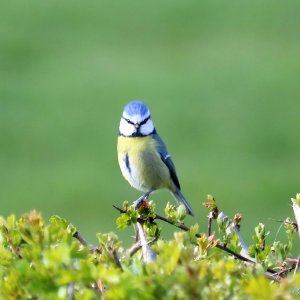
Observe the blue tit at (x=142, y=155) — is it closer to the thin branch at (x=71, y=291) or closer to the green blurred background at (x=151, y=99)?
the thin branch at (x=71, y=291)

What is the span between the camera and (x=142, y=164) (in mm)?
4660

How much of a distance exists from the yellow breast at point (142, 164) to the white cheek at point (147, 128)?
0.03m

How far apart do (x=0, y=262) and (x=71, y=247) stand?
220 millimetres

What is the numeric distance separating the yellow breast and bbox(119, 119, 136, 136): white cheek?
0.02 metres

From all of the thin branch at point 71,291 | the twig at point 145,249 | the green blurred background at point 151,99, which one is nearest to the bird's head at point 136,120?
the twig at point 145,249

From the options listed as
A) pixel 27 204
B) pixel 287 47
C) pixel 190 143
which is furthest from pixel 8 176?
pixel 287 47

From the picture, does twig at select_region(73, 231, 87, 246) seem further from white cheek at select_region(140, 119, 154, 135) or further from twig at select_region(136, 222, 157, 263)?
white cheek at select_region(140, 119, 154, 135)

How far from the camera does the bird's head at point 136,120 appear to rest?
4.56m

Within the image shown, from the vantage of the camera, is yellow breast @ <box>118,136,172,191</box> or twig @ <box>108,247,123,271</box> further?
yellow breast @ <box>118,136,172,191</box>

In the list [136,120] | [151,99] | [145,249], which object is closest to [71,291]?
[145,249]

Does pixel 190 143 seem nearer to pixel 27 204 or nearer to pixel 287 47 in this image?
pixel 27 204

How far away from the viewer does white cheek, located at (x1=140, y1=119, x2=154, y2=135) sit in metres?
4.69

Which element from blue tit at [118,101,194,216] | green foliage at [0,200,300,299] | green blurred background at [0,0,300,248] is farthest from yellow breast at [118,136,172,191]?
green blurred background at [0,0,300,248]

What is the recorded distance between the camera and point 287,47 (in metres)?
12.4
